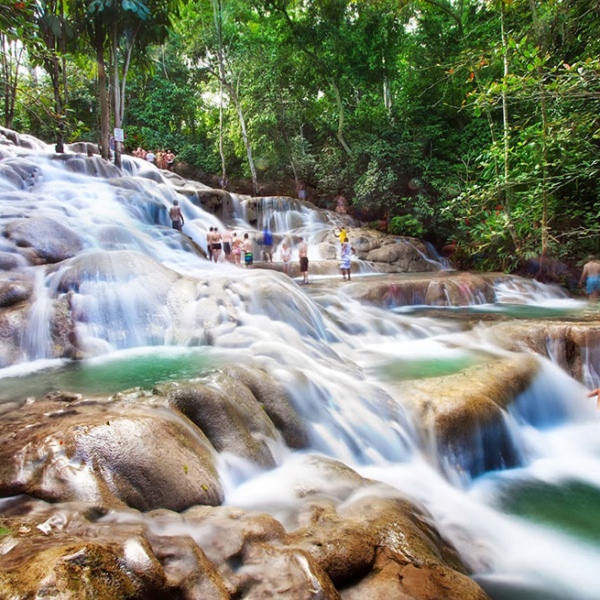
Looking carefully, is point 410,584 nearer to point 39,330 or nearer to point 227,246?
point 39,330

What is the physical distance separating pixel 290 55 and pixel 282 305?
19.0 meters

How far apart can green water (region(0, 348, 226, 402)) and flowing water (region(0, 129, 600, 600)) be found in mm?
30

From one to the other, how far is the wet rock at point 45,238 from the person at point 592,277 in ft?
39.7

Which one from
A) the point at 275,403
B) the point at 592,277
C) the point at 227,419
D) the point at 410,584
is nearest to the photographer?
the point at 410,584

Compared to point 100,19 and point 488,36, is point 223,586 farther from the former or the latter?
point 488,36

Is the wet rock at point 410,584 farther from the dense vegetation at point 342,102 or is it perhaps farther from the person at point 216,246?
the person at point 216,246

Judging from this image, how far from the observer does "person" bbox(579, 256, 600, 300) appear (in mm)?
10773

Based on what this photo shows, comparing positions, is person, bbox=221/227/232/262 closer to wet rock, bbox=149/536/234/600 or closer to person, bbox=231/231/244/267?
person, bbox=231/231/244/267

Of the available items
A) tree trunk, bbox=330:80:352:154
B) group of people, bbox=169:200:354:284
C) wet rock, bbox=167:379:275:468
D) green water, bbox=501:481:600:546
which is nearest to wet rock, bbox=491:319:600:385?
green water, bbox=501:481:600:546

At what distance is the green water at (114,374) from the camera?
4348 millimetres

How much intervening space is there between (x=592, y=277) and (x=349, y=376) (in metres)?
8.80

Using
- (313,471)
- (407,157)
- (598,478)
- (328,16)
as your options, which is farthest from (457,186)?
(313,471)

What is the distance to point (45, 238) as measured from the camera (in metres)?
8.38

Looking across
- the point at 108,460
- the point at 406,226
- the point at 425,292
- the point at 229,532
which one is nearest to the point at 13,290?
the point at 108,460
